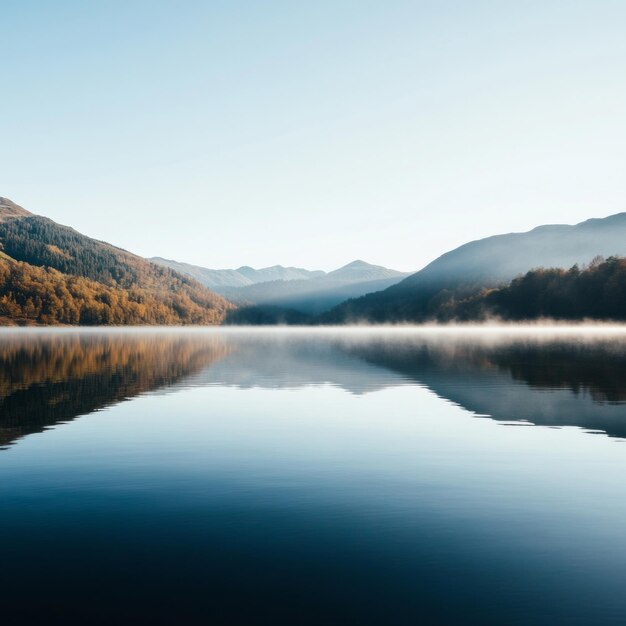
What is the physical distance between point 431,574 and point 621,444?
61.5 ft

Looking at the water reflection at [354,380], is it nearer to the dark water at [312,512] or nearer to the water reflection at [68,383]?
the water reflection at [68,383]

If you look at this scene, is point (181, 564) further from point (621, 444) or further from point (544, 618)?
point (621, 444)

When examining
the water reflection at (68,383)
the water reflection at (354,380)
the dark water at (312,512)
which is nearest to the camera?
the dark water at (312,512)

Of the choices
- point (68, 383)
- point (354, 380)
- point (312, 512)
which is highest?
point (68, 383)

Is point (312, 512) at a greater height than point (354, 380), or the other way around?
point (312, 512)

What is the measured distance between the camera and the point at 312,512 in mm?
18125

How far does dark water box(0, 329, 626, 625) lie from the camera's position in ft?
40.2

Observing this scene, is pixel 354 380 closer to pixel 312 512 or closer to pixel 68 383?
pixel 68 383

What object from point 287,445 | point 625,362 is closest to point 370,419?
point 287,445

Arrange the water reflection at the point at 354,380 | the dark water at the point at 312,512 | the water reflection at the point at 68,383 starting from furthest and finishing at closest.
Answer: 1. the water reflection at the point at 354,380
2. the water reflection at the point at 68,383
3. the dark water at the point at 312,512

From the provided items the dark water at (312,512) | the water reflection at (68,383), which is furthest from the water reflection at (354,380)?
the dark water at (312,512)

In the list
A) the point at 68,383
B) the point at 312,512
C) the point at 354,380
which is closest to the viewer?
the point at 312,512

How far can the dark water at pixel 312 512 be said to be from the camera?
12266 mm

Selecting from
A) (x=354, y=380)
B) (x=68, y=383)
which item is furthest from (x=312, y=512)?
(x=68, y=383)
